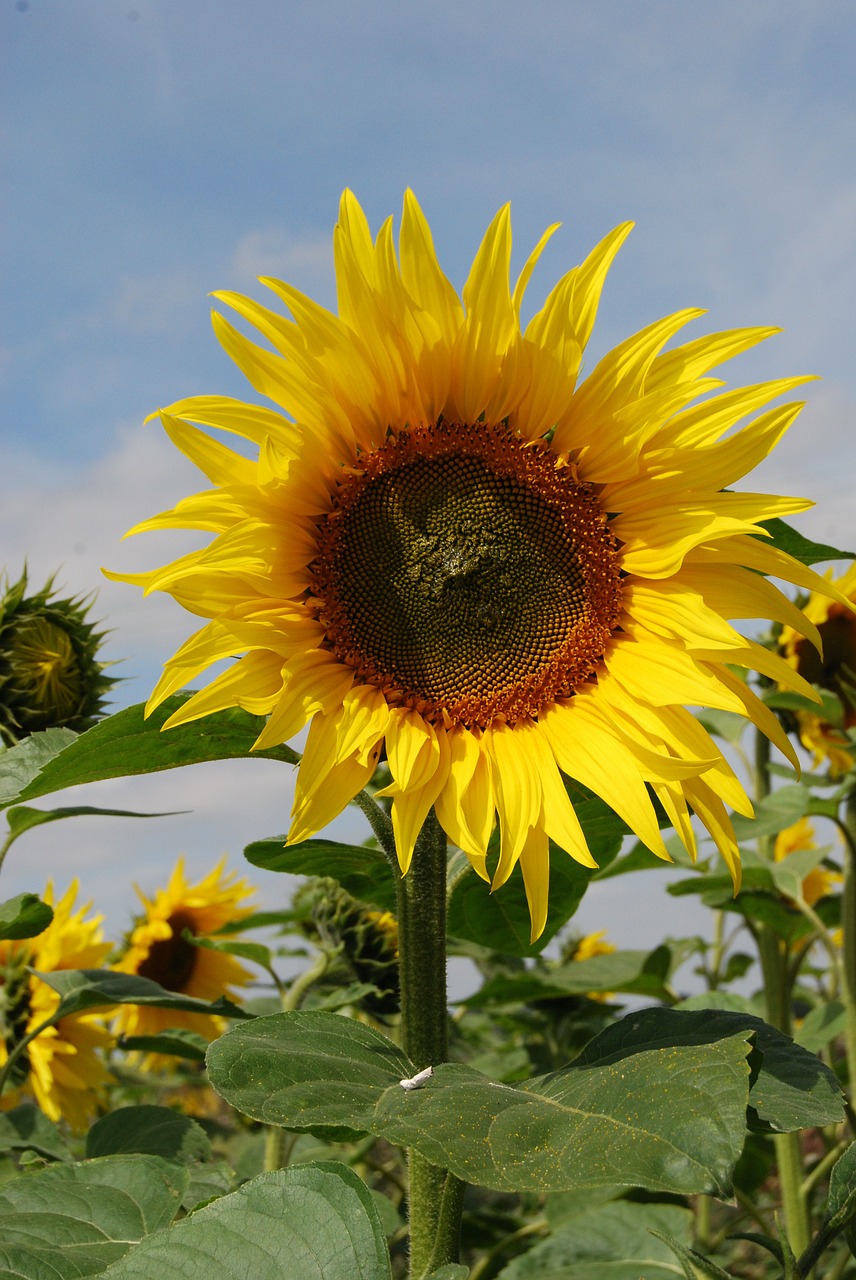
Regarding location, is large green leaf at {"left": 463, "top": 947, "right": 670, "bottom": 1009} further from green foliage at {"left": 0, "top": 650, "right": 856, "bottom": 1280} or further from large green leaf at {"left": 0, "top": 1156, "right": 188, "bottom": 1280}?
large green leaf at {"left": 0, "top": 1156, "right": 188, "bottom": 1280}

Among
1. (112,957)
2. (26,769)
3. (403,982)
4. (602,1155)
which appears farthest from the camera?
(112,957)

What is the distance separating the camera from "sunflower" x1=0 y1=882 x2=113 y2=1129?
3.61 meters

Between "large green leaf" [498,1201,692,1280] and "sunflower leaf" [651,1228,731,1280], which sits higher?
"sunflower leaf" [651,1228,731,1280]

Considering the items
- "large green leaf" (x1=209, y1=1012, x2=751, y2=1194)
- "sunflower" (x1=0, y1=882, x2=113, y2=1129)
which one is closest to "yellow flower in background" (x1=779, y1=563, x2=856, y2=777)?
"sunflower" (x1=0, y1=882, x2=113, y2=1129)

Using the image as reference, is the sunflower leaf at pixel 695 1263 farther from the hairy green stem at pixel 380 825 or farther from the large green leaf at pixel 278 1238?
the hairy green stem at pixel 380 825

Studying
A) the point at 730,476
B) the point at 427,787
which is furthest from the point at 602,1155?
the point at 730,476

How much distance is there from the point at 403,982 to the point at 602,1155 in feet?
1.82

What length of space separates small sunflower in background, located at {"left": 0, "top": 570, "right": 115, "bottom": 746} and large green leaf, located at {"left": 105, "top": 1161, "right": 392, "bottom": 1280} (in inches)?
55.7

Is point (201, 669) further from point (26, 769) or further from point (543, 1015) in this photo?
point (543, 1015)

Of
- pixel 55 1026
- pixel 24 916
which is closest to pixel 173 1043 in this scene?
pixel 24 916

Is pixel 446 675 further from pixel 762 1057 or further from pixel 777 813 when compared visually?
pixel 777 813

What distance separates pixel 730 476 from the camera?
6.36ft

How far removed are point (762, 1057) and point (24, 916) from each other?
1.41 metres

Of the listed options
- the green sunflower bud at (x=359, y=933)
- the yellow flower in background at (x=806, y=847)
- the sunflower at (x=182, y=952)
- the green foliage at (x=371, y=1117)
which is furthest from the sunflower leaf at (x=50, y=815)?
the yellow flower in background at (x=806, y=847)
